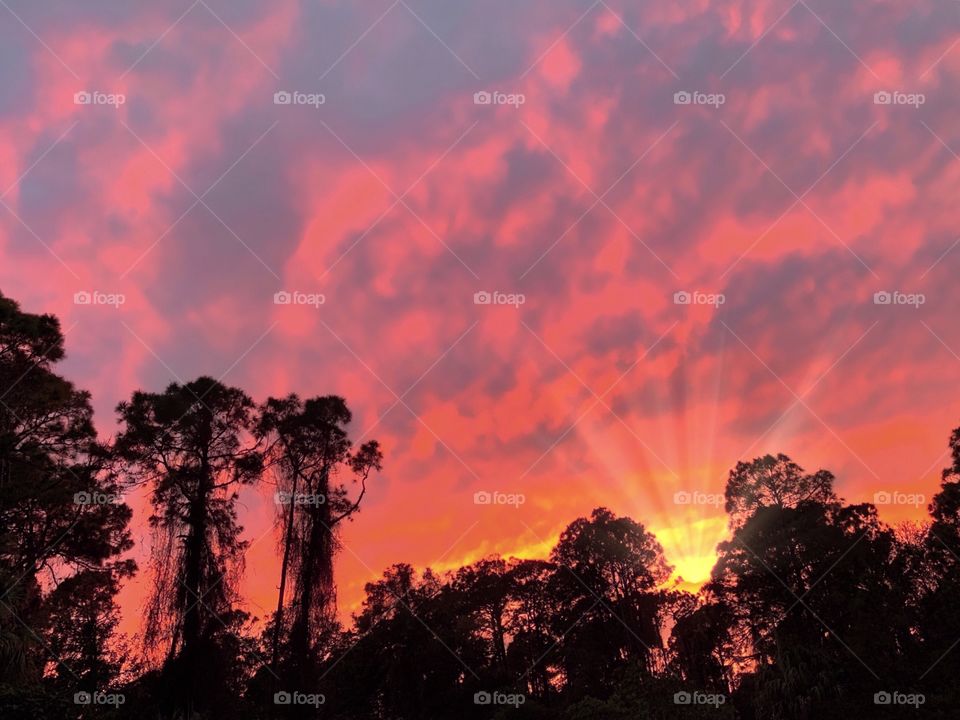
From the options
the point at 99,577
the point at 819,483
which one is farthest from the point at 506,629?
the point at 99,577

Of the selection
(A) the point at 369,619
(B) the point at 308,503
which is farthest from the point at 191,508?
(A) the point at 369,619

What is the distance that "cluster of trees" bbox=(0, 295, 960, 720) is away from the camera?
2111cm

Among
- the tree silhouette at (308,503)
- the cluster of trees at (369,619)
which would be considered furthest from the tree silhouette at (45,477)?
the tree silhouette at (308,503)

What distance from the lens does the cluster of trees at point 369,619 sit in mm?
21109

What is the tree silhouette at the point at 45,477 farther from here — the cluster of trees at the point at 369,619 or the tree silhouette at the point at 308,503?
the tree silhouette at the point at 308,503

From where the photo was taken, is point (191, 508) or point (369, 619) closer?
point (191, 508)

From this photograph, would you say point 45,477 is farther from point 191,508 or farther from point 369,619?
point 369,619

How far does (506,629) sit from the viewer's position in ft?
156

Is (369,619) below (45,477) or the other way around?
below

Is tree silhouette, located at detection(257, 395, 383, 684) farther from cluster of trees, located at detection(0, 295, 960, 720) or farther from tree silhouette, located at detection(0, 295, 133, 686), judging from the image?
tree silhouette, located at detection(0, 295, 133, 686)

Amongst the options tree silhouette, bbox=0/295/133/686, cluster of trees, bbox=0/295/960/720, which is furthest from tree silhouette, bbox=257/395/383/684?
tree silhouette, bbox=0/295/133/686

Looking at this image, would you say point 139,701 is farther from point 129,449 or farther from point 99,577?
point 129,449

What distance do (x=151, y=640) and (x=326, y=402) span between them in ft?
37.2

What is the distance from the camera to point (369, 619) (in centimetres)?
4719
